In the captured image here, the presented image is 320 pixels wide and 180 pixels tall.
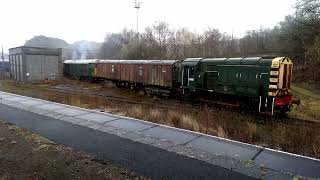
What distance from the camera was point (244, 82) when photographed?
16.9 m

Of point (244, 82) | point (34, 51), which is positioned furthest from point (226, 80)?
point (34, 51)

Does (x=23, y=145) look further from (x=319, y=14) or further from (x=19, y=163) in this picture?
(x=319, y=14)

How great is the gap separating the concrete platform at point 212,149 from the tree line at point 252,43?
28.9m

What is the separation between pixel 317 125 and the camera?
535 inches

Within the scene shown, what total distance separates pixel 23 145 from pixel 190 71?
14.6 meters

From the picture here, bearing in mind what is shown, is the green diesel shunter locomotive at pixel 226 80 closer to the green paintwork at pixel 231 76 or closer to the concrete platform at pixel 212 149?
the green paintwork at pixel 231 76

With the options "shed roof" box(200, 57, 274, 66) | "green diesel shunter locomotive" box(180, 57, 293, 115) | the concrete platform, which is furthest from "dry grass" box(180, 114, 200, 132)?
"shed roof" box(200, 57, 274, 66)

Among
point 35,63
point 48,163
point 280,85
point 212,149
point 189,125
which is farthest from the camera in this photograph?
point 35,63

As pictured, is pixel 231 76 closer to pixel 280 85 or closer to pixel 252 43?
pixel 280 85

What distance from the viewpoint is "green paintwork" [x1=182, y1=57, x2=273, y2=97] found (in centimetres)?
1605

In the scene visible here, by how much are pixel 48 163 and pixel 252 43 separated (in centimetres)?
5819

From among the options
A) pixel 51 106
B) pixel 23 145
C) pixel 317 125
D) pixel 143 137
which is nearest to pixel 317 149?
pixel 143 137

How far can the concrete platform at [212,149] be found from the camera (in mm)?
5977

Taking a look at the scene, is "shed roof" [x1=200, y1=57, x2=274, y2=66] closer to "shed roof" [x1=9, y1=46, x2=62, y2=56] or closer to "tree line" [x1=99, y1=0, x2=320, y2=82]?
"tree line" [x1=99, y1=0, x2=320, y2=82]
